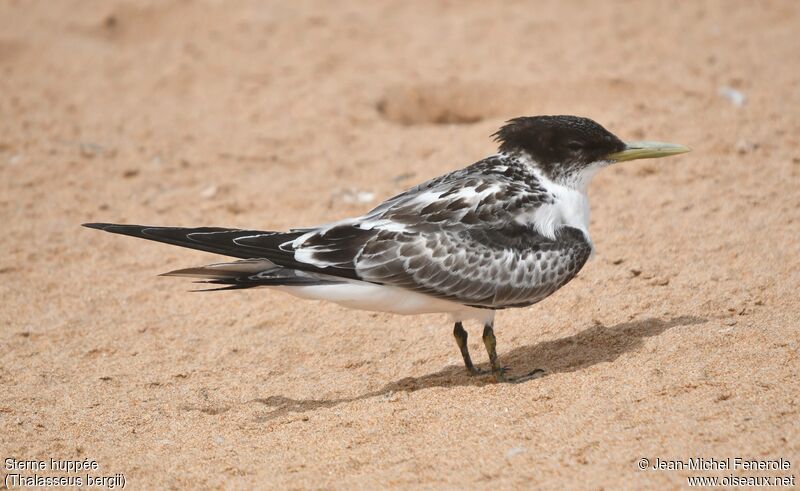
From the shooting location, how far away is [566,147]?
5.77m

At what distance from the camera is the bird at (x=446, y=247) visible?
18.1 feet

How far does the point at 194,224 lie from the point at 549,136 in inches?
133

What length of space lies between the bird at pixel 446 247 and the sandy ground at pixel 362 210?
542 mm

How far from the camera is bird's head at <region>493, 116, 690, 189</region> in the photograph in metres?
5.77

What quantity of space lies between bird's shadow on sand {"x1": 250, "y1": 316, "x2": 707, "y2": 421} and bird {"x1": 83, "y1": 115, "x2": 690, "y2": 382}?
0.20m

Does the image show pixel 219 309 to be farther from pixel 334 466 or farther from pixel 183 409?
pixel 334 466

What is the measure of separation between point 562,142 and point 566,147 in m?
0.04

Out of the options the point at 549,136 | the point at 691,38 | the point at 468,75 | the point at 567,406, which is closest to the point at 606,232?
the point at 549,136

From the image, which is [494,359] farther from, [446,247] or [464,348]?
[446,247]

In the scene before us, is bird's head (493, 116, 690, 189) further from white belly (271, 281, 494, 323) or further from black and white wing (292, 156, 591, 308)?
white belly (271, 281, 494, 323)

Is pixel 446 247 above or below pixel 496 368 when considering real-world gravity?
above

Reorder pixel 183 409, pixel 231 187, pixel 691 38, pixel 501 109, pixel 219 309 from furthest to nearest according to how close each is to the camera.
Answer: pixel 691 38 < pixel 501 109 < pixel 231 187 < pixel 219 309 < pixel 183 409

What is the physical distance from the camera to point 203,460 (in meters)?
4.97

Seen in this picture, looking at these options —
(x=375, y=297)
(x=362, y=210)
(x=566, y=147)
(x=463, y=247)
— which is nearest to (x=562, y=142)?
(x=566, y=147)
